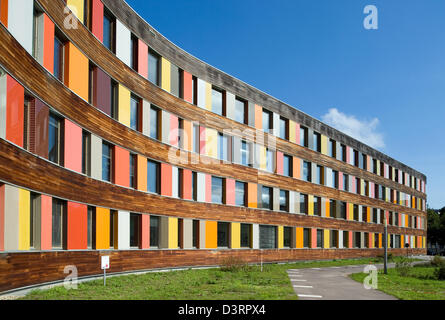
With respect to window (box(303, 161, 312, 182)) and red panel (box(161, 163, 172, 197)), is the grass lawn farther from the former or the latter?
window (box(303, 161, 312, 182))

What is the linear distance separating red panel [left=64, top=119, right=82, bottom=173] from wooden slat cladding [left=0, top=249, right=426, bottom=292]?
311 centimetres

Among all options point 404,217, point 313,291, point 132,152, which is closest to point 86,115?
point 132,152

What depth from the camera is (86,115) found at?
1900 centimetres

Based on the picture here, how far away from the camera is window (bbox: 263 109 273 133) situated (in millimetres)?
34406

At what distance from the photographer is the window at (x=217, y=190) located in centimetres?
2944

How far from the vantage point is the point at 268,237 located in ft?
111

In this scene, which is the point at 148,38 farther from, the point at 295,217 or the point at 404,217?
the point at 404,217

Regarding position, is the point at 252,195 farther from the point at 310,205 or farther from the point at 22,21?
the point at 22,21

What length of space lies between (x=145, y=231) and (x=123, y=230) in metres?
1.87

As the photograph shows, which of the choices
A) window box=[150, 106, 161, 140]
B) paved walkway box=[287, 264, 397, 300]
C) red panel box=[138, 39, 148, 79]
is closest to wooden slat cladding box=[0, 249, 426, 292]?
window box=[150, 106, 161, 140]

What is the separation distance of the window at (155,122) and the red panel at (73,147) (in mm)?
6800

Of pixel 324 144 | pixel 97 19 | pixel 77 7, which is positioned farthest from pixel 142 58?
pixel 324 144

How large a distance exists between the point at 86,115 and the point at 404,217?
49.9 meters

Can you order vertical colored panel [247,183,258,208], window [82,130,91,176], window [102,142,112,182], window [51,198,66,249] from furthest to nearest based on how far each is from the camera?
vertical colored panel [247,183,258,208] → window [102,142,112,182] → window [82,130,91,176] → window [51,198,66,249]
